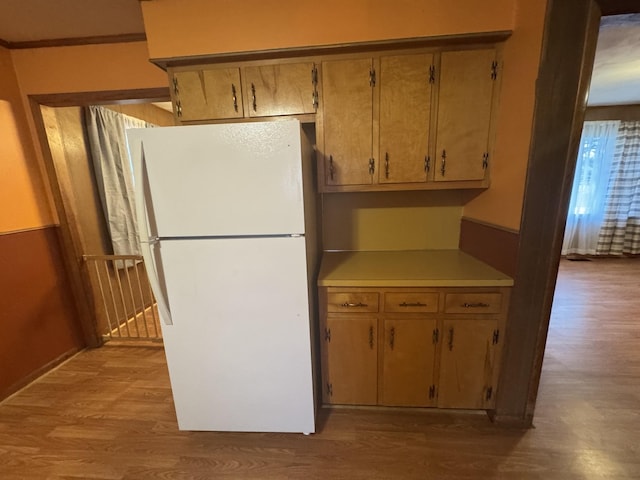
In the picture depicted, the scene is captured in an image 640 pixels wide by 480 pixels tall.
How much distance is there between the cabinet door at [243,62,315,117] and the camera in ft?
5.24

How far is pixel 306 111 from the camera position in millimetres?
1647

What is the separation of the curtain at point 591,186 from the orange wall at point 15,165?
20.6 feet

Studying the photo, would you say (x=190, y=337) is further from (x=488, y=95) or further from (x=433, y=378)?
(x=488, y=95)

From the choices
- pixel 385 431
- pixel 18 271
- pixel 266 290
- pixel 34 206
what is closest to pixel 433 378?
pixel 385 431

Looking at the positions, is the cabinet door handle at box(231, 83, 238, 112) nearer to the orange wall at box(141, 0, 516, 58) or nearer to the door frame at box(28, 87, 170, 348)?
the orange wall at box(141, 0, 516, 58)

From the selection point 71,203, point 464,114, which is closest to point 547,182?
point 464,114

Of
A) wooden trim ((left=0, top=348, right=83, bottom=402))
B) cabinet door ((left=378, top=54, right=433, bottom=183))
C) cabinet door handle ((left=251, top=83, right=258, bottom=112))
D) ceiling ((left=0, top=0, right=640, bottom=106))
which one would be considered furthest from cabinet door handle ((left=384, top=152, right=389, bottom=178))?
wooden trim ((left=0, top=348, right=83, bottom=402))

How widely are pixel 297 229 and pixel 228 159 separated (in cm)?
44

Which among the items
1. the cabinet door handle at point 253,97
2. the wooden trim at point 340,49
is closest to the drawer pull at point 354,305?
the cabinet door handle at point 253,97

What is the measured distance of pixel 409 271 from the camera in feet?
5.41

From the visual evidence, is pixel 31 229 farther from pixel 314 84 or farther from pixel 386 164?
pixel 386 164

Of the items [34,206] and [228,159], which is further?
[34,206]

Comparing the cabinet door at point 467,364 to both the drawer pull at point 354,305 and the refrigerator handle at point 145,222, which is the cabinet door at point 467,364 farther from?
the refrigerator handle at point 145,222

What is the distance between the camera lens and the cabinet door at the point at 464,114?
5.03 feet
